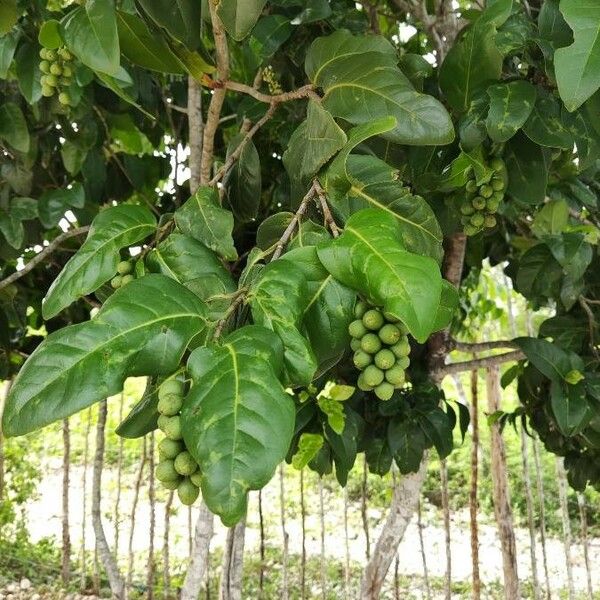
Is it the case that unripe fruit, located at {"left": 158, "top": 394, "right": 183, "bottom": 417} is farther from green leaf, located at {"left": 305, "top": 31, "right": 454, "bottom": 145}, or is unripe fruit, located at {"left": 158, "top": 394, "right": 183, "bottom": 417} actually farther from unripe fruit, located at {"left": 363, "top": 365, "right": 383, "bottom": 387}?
green leaf, located at {"left": 305, "top": 31, "right": 454, "bottom": 145}

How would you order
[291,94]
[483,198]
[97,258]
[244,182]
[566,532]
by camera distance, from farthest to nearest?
[566,532] < [244,182] < [483,198] < [291,94] < [97,258]

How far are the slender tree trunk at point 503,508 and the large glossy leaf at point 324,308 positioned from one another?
6.48ft

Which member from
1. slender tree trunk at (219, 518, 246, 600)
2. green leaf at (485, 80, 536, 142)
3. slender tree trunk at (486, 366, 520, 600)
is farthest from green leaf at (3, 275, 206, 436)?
slender tree trunk at (486, 366, 520, 600)

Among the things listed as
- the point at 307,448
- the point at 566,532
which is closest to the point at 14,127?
the point at 307,448

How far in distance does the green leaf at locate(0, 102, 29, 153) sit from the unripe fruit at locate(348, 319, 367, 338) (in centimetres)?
104

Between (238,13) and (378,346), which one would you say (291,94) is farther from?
(378,346)

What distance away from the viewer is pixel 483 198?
1.00 m

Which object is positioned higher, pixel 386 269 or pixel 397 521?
pixel 386 269

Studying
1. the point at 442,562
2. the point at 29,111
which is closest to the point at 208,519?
the point at 29,111

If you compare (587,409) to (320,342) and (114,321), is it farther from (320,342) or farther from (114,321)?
(114,321)

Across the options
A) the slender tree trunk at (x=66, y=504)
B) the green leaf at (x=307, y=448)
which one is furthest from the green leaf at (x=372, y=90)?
the slender tree trunk at (x=66, y=504)

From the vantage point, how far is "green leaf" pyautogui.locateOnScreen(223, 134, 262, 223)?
1118mm

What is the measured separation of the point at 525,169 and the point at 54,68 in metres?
0.77

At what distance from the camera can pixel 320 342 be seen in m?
0.61
